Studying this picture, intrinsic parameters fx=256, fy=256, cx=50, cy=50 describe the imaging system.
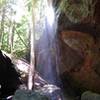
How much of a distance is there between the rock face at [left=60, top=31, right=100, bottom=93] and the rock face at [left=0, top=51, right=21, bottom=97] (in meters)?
2.01

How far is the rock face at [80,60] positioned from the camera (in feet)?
30.0

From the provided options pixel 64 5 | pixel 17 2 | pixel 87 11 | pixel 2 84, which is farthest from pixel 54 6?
pixel 2 84

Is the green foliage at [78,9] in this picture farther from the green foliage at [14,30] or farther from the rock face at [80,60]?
the green foliage at [14,30]

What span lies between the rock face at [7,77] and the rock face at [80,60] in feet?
6.59

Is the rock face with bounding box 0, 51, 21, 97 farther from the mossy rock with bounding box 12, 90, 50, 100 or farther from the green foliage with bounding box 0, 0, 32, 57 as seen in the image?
the green foliage with bounding box 0, 0, 32, 57

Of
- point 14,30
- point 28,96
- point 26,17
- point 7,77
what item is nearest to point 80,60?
point 7,77

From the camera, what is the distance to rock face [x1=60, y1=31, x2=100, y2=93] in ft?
30.0

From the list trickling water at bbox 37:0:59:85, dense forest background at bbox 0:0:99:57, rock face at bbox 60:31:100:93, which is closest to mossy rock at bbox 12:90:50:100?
rock face at bbox 60:31:100:93

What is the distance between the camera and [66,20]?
9.30 meters

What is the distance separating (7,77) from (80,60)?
2739 mm

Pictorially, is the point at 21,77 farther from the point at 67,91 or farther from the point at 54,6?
the point at 54,6

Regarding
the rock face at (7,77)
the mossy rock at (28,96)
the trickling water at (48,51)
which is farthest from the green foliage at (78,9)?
the mossy rock at (28,96)

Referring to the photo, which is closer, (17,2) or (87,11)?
(87,11)

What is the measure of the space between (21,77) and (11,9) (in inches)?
180
